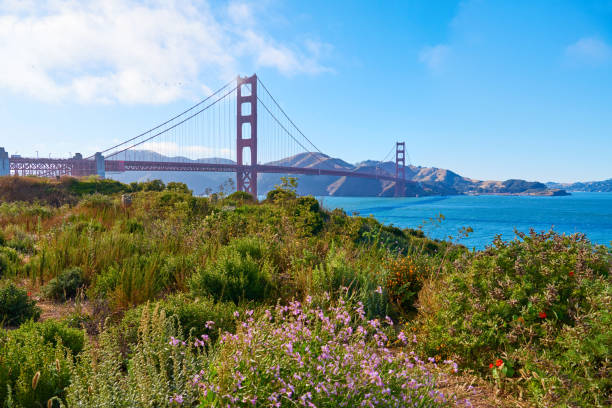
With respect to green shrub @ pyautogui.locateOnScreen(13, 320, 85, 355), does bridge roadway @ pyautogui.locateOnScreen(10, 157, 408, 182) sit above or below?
A: above

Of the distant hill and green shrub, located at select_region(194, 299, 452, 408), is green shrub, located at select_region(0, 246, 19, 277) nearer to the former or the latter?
green shrub, located at select_region(194, 299, 452, 408)

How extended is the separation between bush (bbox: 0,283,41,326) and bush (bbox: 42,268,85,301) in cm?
56

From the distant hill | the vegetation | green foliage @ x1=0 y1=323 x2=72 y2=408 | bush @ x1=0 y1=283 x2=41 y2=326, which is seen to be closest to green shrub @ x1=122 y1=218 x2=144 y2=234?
the vegetation

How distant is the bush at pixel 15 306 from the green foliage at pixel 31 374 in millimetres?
1358

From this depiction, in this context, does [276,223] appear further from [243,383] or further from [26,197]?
[26,197]

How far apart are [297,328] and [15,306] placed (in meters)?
3.14

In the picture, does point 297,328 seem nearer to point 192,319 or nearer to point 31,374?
point 192,319

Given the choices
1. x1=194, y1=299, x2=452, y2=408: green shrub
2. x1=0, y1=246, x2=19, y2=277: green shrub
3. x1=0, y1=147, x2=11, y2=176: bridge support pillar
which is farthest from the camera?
x1=0, y1=147, x2=11, y2=176: bridge support pillar

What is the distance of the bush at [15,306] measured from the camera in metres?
3.37

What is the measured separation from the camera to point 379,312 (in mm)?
3775

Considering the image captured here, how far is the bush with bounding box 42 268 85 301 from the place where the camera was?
4.17m

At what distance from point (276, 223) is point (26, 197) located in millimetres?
14538

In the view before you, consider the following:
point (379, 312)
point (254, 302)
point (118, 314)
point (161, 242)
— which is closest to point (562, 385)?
point (379, 312)

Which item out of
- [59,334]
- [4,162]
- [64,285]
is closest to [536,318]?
[59,334]
